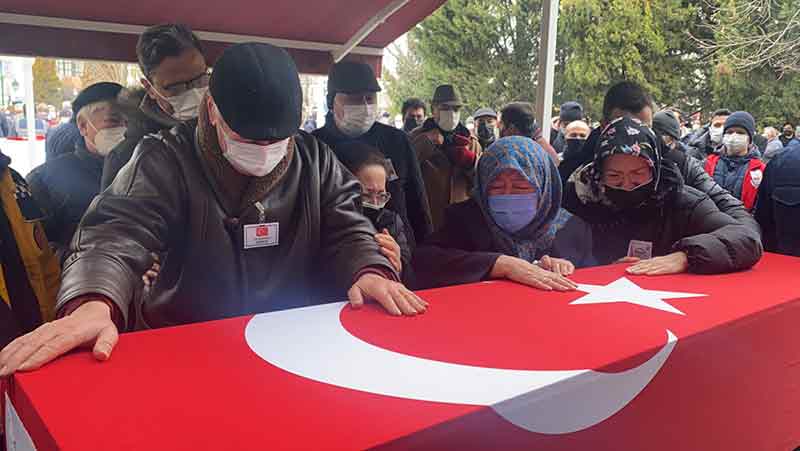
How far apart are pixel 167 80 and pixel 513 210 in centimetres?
132

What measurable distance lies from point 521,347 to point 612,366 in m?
0.18

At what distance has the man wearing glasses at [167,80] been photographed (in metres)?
2.26

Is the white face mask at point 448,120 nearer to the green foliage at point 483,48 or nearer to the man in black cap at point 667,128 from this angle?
the man in black cap at point 667,128

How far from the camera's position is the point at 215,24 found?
4.14m

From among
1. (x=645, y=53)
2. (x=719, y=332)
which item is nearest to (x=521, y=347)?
(x=719, y=332)

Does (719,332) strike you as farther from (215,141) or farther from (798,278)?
(215,141)

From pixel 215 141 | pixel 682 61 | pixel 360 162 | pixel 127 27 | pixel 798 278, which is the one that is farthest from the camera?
pixel 682 61

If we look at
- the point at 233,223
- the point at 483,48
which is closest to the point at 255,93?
the point at 233,223

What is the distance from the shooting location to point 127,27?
3.89 metres

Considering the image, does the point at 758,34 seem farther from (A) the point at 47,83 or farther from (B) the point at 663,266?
(A) the point at 47,83

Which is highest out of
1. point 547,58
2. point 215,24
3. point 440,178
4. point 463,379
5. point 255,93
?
point 215,24

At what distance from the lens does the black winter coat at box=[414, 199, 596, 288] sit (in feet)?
6.60

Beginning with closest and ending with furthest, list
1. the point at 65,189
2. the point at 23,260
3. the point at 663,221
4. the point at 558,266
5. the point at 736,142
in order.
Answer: the point at 558,266, the point at 23,260, the point at 663,221, the point at 65,189, the point at 736,142

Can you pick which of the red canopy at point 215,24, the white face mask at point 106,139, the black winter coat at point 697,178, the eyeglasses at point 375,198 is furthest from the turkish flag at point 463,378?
the red canopy at point 215,24
